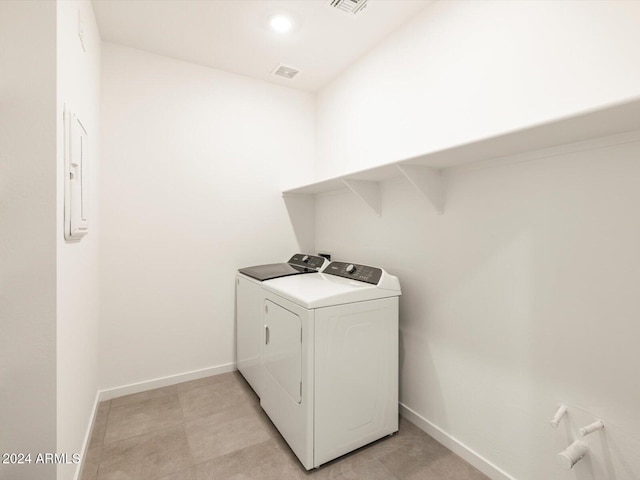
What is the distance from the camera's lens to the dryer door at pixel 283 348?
167 centimetres

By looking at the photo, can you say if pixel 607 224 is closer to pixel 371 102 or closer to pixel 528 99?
pixel 528 99

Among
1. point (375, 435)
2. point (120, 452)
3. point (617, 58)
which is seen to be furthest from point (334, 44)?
point (120, 452)

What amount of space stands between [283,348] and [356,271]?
684 millimetres

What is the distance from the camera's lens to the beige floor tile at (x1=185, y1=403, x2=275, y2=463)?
5.81 ft

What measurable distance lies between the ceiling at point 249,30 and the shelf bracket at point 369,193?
1.07m

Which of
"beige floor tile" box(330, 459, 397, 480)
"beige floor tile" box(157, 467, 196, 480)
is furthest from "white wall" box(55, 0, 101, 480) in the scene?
"beige floor tile" box(330, 459, 397, 480)

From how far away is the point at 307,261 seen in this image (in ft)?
8.96

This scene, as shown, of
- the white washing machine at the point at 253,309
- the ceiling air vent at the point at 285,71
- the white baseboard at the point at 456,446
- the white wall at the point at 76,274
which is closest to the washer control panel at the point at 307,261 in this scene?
the white washing machine at the point at 253,309

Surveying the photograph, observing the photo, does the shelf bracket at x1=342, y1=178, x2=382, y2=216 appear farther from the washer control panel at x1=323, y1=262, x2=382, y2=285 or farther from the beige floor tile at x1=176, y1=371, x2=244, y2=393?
the beige floor tile at x1=176, y1=371, x2=244, y2=393

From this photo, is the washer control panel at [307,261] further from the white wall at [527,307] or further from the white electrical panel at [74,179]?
the white electrical panel at [74,179]

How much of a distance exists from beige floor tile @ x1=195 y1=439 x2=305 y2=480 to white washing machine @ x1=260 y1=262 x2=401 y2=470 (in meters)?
0.09

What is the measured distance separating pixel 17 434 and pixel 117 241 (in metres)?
1.53

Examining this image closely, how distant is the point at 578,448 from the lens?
3.88ft

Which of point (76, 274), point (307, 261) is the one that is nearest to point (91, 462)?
point (76, 274)
